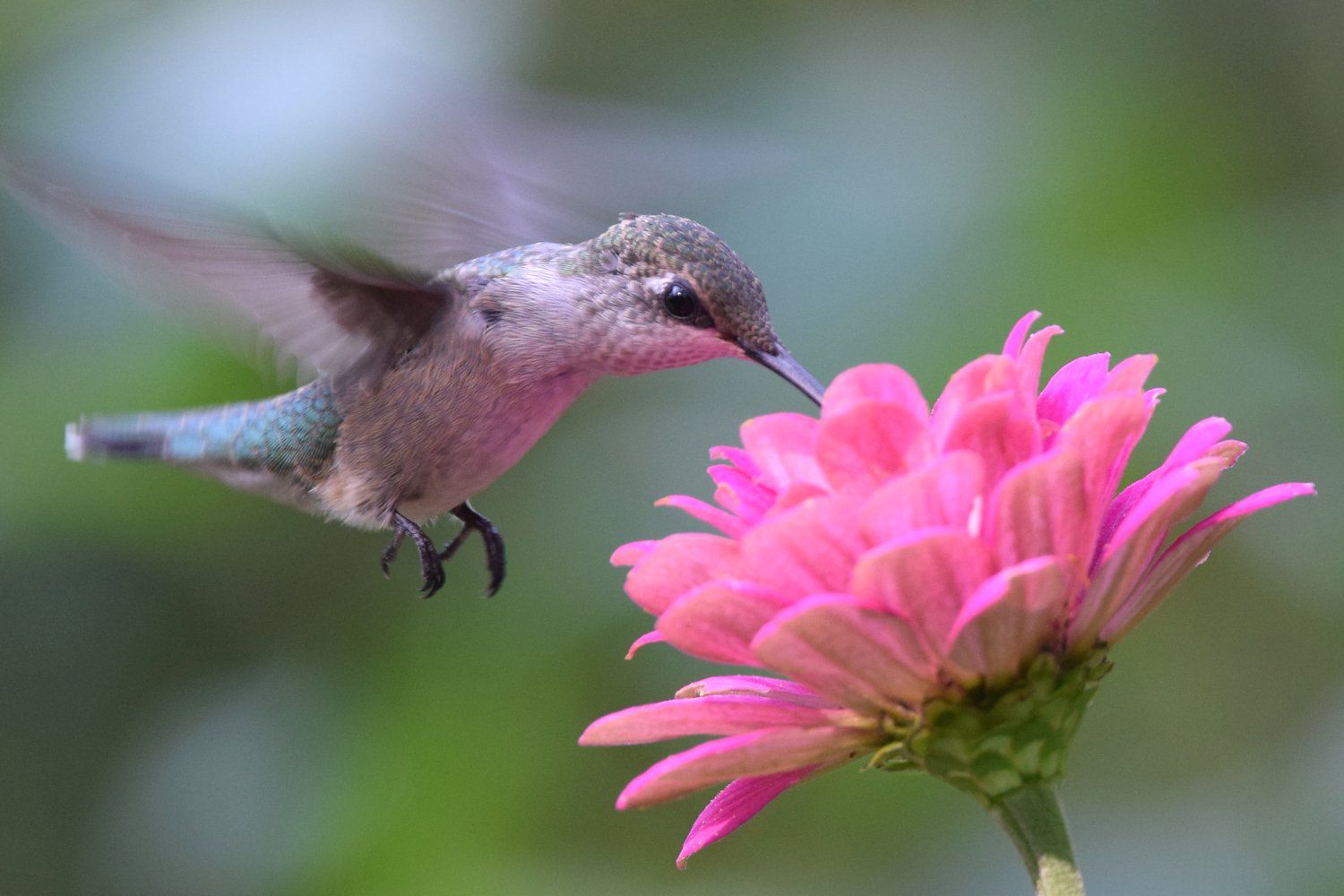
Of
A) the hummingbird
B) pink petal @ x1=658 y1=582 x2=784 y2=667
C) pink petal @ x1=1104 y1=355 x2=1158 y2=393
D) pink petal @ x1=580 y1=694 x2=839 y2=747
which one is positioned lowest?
the hummingbird

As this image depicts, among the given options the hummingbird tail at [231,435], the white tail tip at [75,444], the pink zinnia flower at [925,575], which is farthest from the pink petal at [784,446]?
the white tail tip at [75,444]

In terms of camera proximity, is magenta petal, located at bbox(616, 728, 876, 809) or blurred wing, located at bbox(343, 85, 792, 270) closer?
magenta petal, located at bbox(616, 728, 876, 809)

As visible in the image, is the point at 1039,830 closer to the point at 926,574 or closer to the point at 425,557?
the point at 926,574

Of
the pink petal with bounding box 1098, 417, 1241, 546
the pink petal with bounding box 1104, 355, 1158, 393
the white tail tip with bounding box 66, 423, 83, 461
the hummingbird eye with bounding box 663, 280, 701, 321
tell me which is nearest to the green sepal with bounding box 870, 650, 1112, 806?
the pink petal with bounding box 1098, 417, 1241, 546

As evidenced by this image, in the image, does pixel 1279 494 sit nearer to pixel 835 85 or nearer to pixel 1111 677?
pixel 1111 677

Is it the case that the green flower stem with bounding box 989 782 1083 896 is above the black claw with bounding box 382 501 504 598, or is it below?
above

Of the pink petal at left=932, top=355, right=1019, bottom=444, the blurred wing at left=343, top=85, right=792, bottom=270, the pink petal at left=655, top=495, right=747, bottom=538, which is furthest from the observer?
the blurred wing at left=343, top=85, right=792, bottom=270

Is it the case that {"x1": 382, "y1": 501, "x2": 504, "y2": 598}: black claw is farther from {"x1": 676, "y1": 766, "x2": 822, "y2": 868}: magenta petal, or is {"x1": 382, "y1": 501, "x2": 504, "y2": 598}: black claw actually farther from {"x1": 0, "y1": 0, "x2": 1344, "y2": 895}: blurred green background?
{"x1": 676, "y1": 766, "x2": 822, "y2": 868}: magenta petal
